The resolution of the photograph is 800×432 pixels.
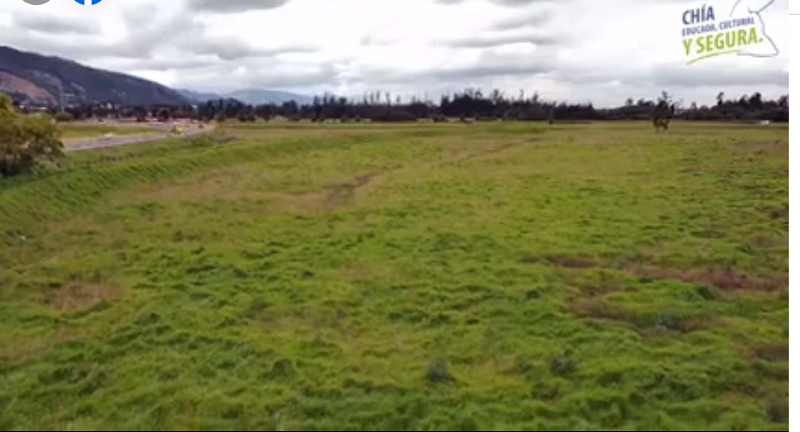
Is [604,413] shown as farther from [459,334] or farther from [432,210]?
[432,210]

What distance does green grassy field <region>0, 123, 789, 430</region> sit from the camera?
26.5 feet

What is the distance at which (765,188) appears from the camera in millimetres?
24000

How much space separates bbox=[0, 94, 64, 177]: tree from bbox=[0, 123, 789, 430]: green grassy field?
106 centimetres

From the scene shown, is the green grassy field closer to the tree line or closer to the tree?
the tree

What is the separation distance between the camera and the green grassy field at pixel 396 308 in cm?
806

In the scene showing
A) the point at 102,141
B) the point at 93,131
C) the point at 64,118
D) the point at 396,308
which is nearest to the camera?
the point at 396,308

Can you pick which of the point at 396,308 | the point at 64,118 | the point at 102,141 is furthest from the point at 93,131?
the point at 396,308

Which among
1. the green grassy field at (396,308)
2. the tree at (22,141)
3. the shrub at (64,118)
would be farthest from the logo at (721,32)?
the shrub at (64,118)

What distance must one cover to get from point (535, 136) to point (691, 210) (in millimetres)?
41497

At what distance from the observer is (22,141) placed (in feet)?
83.4

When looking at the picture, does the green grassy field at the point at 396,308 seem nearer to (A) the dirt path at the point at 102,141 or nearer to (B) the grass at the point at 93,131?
(A) the dirt path at the point at 102,141

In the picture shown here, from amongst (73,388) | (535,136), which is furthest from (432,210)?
(535,136)

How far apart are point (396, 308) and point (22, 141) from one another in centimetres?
1937

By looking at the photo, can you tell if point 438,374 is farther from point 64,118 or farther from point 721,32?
point 64,118
